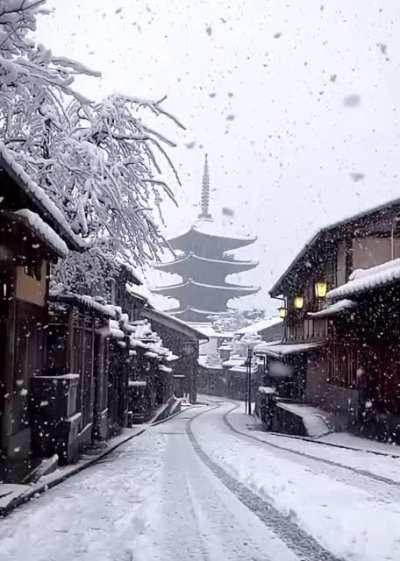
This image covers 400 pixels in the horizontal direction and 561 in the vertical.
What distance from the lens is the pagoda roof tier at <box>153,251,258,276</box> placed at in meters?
73.8

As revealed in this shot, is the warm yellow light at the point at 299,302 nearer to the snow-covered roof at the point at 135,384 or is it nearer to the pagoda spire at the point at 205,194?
the snow-covered roof at the point at 135,384

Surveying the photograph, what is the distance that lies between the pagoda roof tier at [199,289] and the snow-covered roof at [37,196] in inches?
2525

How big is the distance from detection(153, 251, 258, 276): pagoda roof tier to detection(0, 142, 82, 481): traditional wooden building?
6227cm

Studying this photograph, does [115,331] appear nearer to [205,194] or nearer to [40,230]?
[40,230]

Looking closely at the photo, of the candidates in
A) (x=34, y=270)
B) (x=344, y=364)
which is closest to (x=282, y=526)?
(x=34, y=270)

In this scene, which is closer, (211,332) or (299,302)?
(299,302)

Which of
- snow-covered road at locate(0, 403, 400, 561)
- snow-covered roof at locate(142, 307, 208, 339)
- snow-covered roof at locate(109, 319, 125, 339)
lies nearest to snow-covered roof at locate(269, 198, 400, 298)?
snow-covered roof at locate(109, 319, 125, 339)

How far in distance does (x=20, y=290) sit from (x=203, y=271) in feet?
216

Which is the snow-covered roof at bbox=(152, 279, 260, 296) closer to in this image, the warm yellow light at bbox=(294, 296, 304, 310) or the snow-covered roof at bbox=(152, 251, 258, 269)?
the snow-covered roof at bbox=(152, 251, 258, 269)

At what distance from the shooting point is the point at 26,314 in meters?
10.6

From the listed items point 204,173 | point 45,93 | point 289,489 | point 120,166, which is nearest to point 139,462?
point 289,489

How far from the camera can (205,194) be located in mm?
90188

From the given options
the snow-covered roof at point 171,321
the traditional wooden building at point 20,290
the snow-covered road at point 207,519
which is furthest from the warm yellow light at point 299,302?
the traditional wooden building at point 20,290

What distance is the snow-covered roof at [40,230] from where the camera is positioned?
7.98 metres
